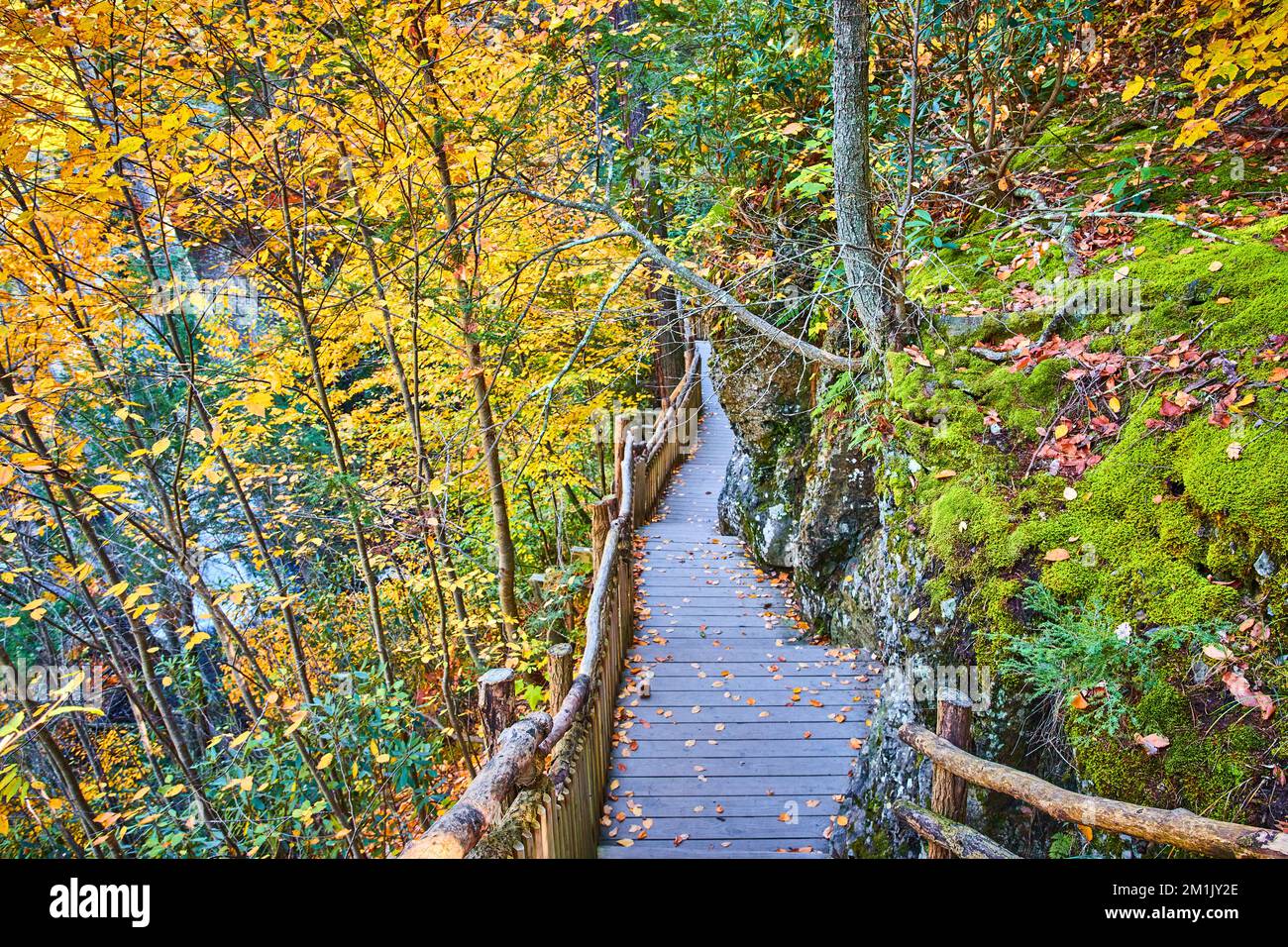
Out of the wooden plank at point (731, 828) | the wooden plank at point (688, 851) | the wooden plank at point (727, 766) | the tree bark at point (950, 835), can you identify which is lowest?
the wooden plank at point (688, 851)

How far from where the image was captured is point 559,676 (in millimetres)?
3852

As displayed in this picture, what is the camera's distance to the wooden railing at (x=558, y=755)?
233cm

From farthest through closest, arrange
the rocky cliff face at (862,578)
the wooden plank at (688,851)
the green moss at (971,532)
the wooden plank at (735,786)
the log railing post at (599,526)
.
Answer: the log railing post at (599,526) → the wooden plank at (735,786) → the wooden plank at (688,851) → the green moss at (971,532) → the rocky cliff face at (862,578)

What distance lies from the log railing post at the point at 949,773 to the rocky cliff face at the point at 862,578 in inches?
11.5

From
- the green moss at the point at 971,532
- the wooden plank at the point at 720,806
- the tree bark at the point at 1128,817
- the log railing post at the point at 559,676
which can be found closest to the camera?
the tree bark at the point at 1128,817

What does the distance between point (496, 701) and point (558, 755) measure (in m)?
0.75

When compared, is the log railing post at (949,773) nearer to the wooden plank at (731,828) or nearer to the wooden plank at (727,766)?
the wooden plank at (731,828)

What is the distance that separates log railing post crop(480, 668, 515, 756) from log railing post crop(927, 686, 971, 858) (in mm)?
2107

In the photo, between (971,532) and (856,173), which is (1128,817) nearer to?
(971,532)

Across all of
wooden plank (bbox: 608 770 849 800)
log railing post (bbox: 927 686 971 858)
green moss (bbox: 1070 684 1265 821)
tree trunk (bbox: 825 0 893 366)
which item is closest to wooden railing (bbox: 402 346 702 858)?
wooden plank (bbox: 608 770 849 800)

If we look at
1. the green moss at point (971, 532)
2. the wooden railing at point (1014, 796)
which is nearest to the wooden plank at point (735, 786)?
the wooden railing at point (1014, 796)

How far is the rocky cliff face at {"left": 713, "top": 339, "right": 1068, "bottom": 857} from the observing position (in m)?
3.23

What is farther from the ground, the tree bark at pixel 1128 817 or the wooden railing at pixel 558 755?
the tree bark at pixel 1128 817
